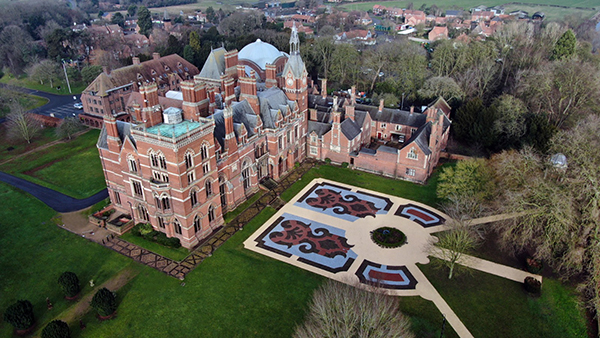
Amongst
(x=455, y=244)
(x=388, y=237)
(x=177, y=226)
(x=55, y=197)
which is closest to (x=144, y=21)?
(x=55, y=197)

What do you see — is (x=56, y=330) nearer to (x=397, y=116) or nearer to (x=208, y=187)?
Answer: (x=208, y=187)

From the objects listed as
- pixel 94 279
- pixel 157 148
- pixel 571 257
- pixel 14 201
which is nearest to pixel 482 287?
pixel 571 257

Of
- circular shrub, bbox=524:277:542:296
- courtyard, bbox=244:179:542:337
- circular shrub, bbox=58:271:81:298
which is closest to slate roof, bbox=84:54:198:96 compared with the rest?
courtyard, bbox=244:179:542:337

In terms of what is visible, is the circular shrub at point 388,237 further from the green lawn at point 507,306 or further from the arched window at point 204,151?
the arched window at point 204,151

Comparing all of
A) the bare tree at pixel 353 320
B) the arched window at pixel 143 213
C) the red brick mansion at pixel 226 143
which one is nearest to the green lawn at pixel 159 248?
the red brick mansion at pixel 226 143

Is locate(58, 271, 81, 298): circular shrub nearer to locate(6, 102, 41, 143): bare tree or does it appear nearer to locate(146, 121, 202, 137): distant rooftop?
locate(146, 121, 202, 137): distant rooftop
